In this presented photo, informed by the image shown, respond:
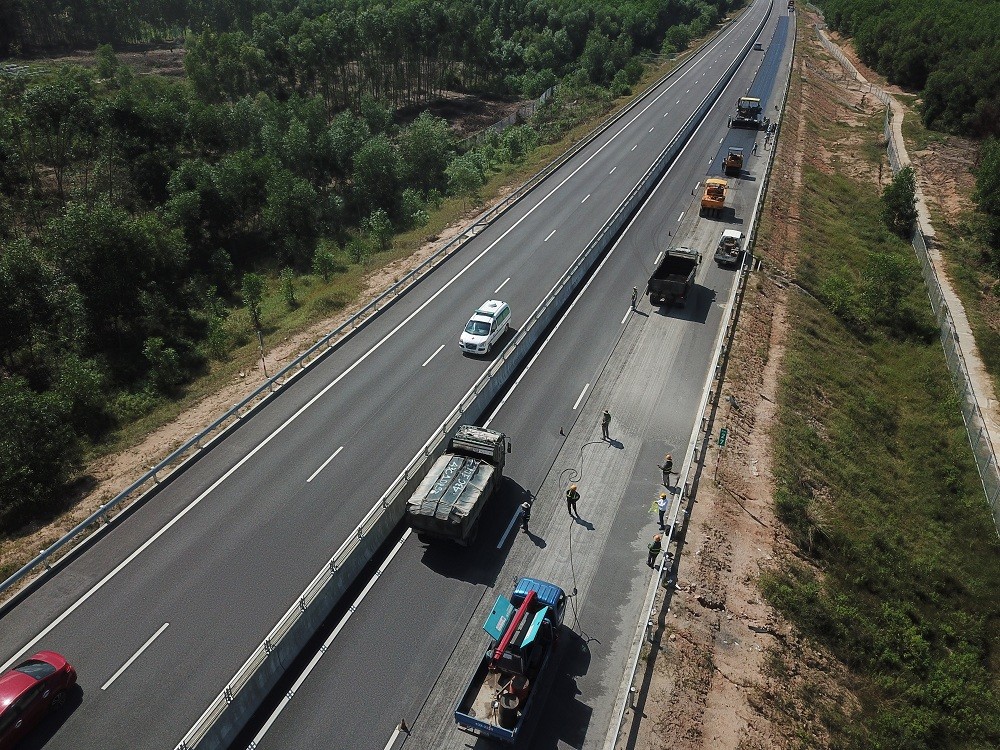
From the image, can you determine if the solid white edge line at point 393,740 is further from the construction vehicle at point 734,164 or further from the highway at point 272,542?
the construction vehicle at point 734,164

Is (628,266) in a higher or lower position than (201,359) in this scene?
higher

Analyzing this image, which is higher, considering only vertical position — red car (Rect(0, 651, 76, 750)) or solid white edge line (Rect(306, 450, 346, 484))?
red car (Rect(0, 651, 76, 750))

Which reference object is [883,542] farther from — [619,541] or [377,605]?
[377,605]

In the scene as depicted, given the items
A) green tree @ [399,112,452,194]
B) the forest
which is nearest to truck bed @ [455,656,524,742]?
the forest

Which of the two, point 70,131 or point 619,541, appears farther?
point 70,131

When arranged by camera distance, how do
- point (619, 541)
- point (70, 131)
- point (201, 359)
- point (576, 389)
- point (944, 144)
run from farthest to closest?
point (944, 144) < point (70, 131) < point (201, 359) < point (576, 389) < point (619, 541)

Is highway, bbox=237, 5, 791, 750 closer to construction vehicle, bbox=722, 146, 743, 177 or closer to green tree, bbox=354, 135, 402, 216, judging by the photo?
construction vehicle, bbox=722, 146, 743, 177

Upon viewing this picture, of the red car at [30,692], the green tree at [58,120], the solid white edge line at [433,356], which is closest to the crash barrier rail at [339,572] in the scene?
the solid white edge line at [433,356]

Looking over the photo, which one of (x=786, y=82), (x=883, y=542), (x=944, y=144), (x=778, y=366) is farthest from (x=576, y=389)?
(x=786, y=82)
